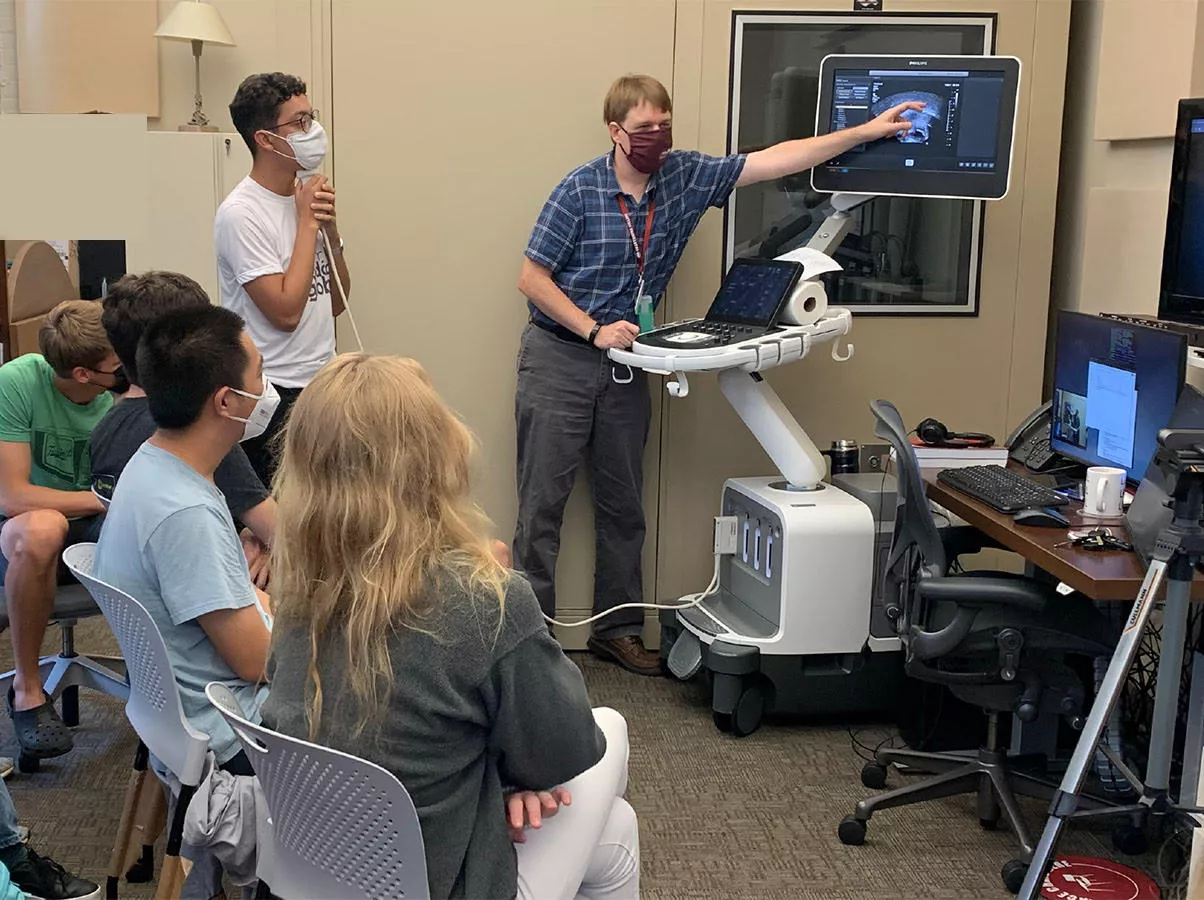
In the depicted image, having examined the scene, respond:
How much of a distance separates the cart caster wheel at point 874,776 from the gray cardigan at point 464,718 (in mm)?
1655

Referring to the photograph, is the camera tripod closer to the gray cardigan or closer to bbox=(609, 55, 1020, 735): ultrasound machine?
the gray cardigan

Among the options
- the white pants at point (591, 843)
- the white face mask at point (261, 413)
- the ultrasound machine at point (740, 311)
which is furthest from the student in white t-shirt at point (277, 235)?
the white pants at point (591, 843)

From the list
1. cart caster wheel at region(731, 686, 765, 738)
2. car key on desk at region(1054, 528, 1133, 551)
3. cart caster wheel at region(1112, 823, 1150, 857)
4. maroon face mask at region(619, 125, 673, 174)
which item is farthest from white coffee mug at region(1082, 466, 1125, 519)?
maroon face mask at region(619, 125, 673, 174)

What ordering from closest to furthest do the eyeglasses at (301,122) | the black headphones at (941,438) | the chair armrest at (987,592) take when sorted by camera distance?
1. the chair armrest at (987,592)
2. the eyeglasses at (301,122)
3. the black headphones at (941,438)

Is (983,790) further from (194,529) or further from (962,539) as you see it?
(194,529)

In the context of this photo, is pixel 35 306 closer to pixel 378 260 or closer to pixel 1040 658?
A: pixel 378 260

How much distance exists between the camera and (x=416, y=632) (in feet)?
5.16

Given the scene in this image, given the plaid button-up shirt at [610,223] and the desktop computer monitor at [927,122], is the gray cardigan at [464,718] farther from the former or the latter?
the desktop computer monitor at [927,122]

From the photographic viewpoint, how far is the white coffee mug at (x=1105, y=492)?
2.77 meters

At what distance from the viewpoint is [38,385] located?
3.15 metres

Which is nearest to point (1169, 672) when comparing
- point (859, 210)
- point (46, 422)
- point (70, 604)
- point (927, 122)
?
point (927, 122)

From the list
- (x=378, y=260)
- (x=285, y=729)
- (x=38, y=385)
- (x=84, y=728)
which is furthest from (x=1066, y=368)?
(x=84, y=728)

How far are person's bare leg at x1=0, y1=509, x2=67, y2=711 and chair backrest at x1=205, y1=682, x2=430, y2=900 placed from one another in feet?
5.04

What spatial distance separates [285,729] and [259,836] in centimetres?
26
